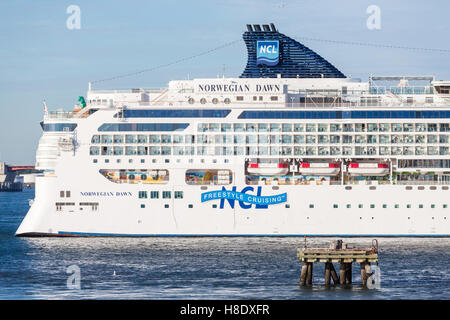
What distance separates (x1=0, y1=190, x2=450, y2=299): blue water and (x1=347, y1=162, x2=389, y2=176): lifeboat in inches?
174

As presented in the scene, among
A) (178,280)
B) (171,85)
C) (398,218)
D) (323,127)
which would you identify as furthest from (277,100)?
(178,280)

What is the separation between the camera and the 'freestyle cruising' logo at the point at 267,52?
191ft

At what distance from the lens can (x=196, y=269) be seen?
3962 cm

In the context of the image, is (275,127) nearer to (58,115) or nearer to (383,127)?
(383,127)

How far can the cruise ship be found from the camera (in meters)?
52.5

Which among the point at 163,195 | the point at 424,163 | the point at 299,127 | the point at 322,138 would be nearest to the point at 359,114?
the point at 322,138

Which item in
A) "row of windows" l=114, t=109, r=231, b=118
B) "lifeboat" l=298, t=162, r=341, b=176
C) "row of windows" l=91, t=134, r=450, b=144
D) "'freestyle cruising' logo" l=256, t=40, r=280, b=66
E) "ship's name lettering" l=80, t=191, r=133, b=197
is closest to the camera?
"ship's name lettering" l=80, t=191, r=133, b=197

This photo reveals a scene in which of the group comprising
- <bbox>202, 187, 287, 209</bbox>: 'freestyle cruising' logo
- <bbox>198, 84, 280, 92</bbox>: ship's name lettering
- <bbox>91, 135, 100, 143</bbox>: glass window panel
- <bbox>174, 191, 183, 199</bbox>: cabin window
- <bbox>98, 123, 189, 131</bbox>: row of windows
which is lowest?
<bbox>202, 187, 287, 209</bbox>: 'freestyle cruising' logo

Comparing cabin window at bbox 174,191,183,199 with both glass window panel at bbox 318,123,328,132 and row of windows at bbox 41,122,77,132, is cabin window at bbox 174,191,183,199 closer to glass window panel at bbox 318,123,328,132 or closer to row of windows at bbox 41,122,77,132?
row of windows at bbox 41,122,77,132

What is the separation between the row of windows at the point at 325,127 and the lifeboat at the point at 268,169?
7.42 ft

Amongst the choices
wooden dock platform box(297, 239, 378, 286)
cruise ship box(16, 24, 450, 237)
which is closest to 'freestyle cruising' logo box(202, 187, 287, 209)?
cruise ship box(16, 24, 450, 237)

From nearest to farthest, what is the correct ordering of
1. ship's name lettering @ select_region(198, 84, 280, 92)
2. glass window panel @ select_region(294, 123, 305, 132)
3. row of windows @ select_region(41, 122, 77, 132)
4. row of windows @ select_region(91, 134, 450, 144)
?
row of windows @ select_region(91, 134, 450, 144) < row of windows @ select_region(41, 122, 77, 132) < glass window panel @ select_region(294, 123, 305, 132) < ship's name lettering @ select_region(198, 84, 280, 92)
